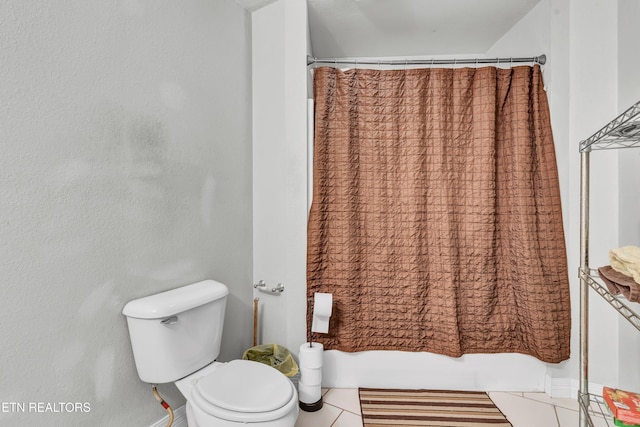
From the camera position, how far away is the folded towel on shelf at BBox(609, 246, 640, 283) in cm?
86

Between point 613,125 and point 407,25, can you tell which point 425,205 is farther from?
point 407,25

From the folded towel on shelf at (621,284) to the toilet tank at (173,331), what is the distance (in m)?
1.47

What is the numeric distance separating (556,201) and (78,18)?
93.4 inches

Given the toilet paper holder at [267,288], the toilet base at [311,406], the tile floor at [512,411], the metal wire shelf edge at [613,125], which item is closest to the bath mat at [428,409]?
the tile floor at [512,411]

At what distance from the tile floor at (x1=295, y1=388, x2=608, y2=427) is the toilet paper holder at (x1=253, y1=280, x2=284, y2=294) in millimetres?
658

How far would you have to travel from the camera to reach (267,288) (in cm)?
195

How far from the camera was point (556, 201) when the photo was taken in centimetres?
180

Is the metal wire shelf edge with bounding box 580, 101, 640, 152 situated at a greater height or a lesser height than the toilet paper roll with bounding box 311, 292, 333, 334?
greater

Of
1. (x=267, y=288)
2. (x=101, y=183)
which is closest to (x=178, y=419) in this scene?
(x=267, y=288)

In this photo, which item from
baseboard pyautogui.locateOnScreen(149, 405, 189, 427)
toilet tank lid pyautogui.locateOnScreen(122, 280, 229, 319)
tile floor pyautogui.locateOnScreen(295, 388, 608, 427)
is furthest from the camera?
tile floor pyautogui.locateOnScreen(295, 388, 608, 427)

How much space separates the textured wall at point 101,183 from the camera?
93cm

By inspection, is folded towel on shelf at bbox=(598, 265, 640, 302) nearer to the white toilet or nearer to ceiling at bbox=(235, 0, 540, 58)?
the white toilet

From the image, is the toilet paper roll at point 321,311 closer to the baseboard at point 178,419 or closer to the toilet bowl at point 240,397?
the toilet bowl at point 240,397

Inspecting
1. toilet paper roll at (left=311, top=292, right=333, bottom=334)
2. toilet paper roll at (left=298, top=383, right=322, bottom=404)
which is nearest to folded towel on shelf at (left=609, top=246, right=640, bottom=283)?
toilet paper roll at (left=311, top=292, right=333, bottom=334)
